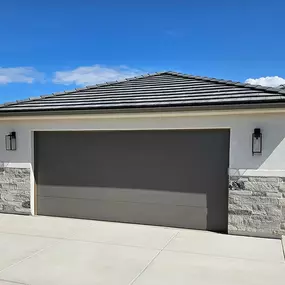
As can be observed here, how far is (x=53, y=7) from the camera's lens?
431 inches

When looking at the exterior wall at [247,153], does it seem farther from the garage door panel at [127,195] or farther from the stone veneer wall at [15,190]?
the stone veneer wall at [15,190]

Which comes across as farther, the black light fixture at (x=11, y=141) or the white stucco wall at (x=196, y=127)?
the black light fixture at (x=11, y=141)

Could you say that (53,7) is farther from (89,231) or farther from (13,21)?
(89,231)

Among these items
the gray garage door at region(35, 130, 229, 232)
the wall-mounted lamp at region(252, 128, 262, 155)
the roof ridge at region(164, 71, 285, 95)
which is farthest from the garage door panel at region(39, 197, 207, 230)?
the roof ridge at region(164, 71, 285, 95)

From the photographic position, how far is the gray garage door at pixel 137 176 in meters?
6.68

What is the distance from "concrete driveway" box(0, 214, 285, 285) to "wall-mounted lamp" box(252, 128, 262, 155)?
5.82 feet

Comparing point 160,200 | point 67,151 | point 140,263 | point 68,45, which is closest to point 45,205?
point 67,151

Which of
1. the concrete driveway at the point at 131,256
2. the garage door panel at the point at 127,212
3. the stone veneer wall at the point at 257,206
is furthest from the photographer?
the garage door panel at the point at 127,212

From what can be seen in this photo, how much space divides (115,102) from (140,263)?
3894 millimetres

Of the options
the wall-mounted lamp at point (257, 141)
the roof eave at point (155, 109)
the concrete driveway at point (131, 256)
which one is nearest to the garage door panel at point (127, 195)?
the concrete driveway at point (131, 256)

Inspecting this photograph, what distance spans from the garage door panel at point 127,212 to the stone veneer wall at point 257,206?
73 cm

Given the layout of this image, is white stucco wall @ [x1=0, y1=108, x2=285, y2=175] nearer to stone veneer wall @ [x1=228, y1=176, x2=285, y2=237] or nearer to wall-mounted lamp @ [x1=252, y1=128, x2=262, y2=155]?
wall-mounted lamp @ [x1=252, y1=128, x2=262, y2=155]

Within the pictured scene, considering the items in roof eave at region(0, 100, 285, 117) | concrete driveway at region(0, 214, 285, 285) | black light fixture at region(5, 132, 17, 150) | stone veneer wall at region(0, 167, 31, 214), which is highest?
roof eave at region(0, 100, 285, 117)

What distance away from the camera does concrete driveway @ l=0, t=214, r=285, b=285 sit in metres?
4.23
